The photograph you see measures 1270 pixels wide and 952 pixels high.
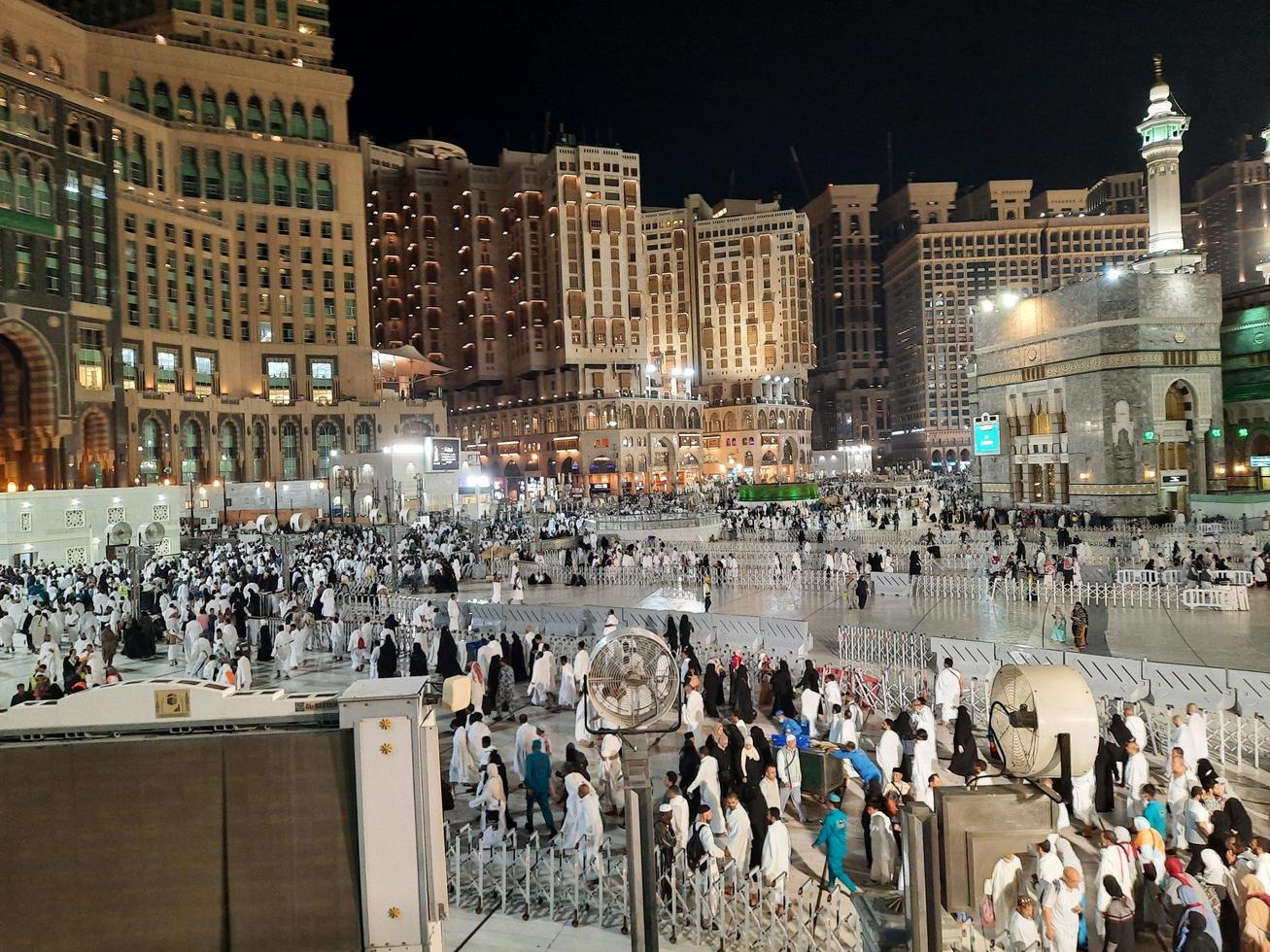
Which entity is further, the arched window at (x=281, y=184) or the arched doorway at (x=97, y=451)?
the arched window at (x=281, y=184)

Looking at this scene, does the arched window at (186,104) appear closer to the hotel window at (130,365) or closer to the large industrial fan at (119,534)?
the hotel window at (130,365)

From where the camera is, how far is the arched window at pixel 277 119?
59500 millimetres

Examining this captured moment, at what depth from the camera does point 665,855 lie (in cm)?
712

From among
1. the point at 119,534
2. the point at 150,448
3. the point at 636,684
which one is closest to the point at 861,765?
the point at 636,684

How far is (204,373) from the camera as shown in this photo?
54.1 m

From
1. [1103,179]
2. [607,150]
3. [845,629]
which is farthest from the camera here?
[1103,179]

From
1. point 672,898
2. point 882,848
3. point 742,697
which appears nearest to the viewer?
point 672,898

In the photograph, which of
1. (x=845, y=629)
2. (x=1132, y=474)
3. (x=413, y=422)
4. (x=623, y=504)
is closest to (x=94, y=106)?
(x=413, y=422)

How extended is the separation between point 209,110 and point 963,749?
211 ft

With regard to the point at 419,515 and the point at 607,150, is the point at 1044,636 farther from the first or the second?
the point at 607,150

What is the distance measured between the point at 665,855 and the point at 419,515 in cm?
3994

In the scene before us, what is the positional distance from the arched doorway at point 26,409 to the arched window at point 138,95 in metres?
23.0

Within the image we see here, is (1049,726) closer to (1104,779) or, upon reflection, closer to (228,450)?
(1104,779)

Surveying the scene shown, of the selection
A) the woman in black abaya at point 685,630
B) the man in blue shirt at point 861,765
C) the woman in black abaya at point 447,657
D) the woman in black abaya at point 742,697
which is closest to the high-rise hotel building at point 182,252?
the woman in black abaya at point 447,657
